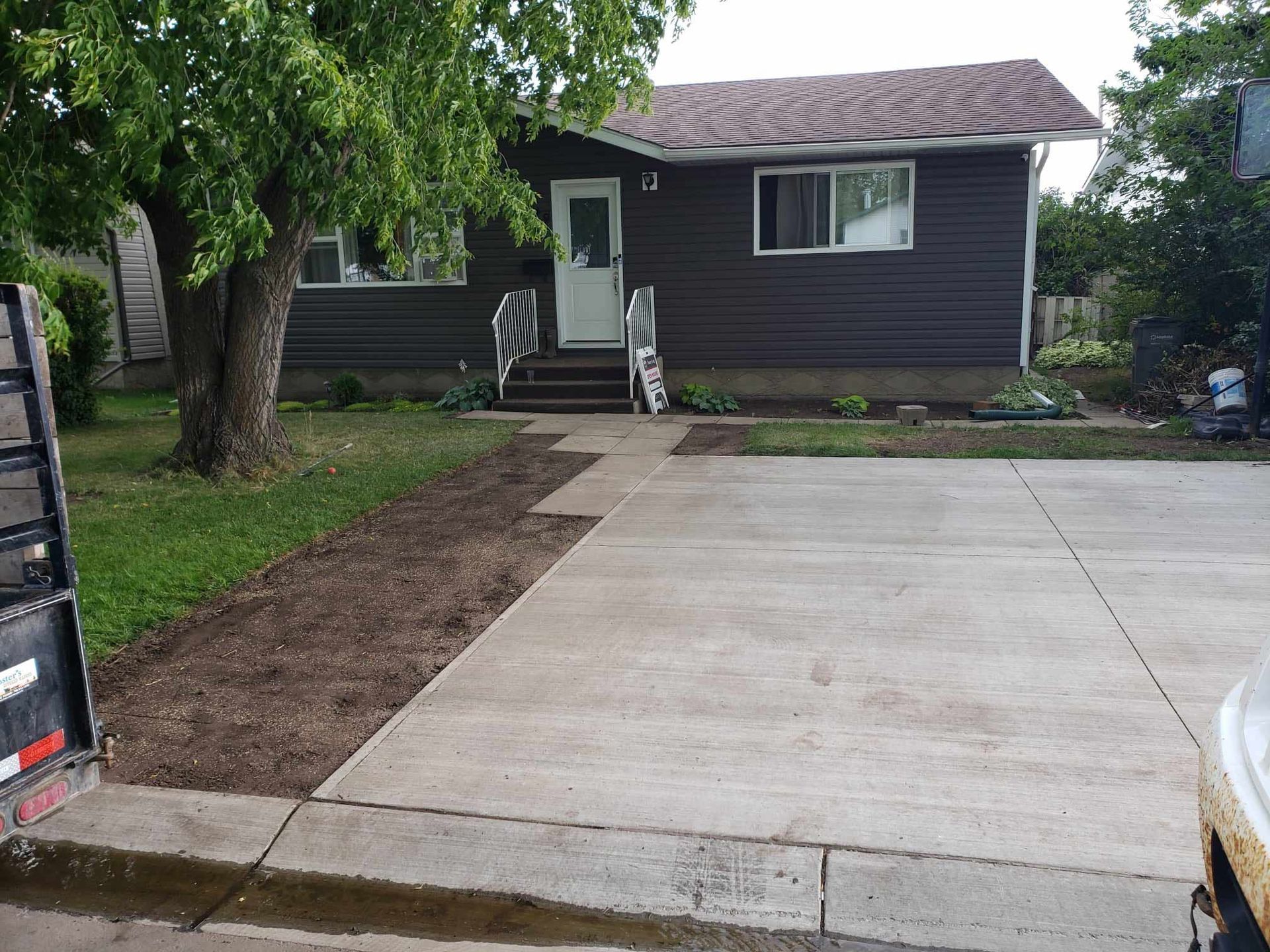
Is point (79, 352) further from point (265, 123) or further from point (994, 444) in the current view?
point (994, 444)

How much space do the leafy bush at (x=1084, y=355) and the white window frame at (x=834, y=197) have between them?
15.3ft

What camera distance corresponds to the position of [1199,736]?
3.86m

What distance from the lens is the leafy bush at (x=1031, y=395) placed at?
11992 millimetres

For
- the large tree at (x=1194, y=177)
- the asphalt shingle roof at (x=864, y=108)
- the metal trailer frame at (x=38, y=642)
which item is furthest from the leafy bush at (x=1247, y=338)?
the metal trailer frame at (x=38, y=642)

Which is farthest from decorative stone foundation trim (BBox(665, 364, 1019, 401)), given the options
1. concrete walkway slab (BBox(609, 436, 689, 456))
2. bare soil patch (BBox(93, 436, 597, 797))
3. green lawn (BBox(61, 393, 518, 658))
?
bare soil patch (BBox(93, 436, 597, 797))

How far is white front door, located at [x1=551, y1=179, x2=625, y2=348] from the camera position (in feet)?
44.7

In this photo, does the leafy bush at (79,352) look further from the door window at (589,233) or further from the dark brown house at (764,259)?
the door window at (589,233)

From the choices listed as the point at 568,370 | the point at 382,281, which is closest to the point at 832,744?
the point at 568,370

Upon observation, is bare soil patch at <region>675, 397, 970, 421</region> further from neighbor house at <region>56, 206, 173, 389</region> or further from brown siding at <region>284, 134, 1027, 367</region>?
neighbor house at <region>56, 206, 173, 389</region>

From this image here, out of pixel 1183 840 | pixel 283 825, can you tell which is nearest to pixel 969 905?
pixel 1183 840

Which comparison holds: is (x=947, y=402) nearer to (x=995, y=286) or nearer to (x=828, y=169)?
(x=995, y=286)

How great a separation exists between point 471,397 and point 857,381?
522cm

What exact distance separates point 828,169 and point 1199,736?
10360 millimetres

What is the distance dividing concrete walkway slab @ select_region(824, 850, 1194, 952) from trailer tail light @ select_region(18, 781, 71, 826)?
2323 millimetres
